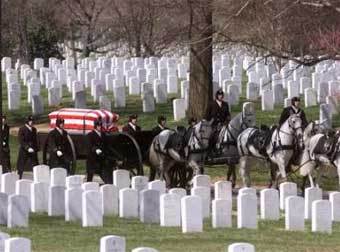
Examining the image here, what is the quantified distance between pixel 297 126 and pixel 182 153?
206 centimetres

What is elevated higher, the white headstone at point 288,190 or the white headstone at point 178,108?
the white headstone at point 178,108

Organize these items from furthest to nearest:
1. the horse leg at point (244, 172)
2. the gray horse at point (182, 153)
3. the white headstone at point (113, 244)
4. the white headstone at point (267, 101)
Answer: the white headstone at point (267, 101)
the horse leg at point (244, 172)
the gray horse at point (182, 153)
the white headstone at point (113, 244)

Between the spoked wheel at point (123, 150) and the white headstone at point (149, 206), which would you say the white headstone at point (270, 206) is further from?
the spoked wheel at point (123, 150)

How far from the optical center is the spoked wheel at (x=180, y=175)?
23.7m

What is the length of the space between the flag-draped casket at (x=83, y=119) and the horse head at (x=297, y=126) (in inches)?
134

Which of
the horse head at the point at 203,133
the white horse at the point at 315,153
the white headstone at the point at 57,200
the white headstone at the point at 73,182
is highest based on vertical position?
the horse head at the point at 203,133

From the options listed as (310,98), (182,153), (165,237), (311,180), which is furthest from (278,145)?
(310,98)

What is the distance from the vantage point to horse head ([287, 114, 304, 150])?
2302cm

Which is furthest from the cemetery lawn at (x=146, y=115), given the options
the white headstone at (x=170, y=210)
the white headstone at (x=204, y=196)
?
the white headstone at (x=170, y=210)

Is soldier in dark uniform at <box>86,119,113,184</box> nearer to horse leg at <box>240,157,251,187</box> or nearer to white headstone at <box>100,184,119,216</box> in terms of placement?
horse leg at <box>240,157,251,187</box>

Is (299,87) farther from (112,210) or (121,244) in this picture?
(121,244)

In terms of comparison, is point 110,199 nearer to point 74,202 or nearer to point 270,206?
point 74,202

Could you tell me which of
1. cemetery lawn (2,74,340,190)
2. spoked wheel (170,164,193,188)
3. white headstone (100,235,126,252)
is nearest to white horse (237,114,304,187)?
spoked wheel (170,164,193,188)

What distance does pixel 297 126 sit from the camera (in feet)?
75.7
